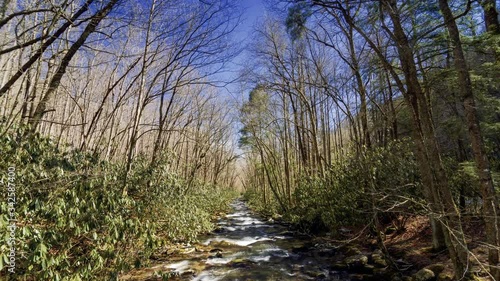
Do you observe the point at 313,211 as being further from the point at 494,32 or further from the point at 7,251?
the point at 7,251

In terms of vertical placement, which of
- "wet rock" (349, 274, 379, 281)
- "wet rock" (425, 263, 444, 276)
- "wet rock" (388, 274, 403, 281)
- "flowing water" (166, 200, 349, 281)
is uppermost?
"wet rock" (425, 263, 444, 276)

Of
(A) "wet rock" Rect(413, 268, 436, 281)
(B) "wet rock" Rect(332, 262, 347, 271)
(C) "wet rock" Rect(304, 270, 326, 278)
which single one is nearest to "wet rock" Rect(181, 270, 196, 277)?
(C) "wet rock" Rect(304, 270, 326, 278)

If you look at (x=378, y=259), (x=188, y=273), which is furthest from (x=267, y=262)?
(x=378, y=259)

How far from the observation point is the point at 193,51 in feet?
22.6

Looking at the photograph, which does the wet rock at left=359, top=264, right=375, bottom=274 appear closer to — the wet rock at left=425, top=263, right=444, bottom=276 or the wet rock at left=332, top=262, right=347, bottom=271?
the wet rock at left=332, top=262, right=347, bottom=271

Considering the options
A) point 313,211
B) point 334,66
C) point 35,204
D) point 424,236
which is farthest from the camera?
point 334,66

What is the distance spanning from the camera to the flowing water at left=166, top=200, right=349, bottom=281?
22.1ft

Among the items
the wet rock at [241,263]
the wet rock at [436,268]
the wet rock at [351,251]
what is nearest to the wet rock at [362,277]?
the wet rock at [436,268]

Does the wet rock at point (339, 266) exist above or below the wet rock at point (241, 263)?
above

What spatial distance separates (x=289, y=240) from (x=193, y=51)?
327 inches

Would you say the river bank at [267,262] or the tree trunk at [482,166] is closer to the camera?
the tree trunk at [482,166]

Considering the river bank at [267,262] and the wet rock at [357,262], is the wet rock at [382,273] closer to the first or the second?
the river bank at [267,262]

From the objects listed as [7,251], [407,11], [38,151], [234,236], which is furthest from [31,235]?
[234,236]

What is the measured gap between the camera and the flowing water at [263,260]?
6.75 m
